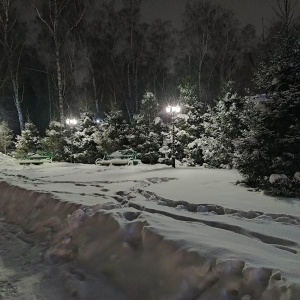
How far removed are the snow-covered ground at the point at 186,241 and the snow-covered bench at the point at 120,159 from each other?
10885 mm

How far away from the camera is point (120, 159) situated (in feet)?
63.1

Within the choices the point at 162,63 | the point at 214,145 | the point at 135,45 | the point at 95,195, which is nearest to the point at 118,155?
the point at 214,145

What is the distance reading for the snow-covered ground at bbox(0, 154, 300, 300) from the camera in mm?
3076

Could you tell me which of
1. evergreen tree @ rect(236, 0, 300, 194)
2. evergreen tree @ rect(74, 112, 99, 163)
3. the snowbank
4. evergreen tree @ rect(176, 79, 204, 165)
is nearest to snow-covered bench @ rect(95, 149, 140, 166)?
evergreen tree @ rect(176, 79, 204, 165)

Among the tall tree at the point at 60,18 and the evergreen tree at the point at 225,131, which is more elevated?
the tall tree at the point at 60,18

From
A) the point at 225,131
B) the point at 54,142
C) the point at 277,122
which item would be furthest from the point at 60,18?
the point at 277,122

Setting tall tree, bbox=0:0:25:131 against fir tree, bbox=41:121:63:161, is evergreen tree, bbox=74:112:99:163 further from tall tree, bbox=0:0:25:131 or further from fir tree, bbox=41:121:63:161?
tall tree, bbox=0:0:25:131

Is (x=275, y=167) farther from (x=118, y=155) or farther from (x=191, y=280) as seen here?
(x=118, y=155)

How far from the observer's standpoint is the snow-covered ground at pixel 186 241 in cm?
308

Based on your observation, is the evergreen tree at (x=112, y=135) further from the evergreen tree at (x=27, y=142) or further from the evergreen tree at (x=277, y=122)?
A: the evergreen tree at (x=277, y=122)

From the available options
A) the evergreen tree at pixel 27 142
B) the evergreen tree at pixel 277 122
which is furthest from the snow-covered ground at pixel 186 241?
the evergreen tree at pixel 27 142

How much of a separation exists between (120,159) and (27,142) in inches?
479

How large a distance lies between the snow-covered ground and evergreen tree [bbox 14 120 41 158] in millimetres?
21145

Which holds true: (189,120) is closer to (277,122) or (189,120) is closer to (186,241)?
(277,122)
